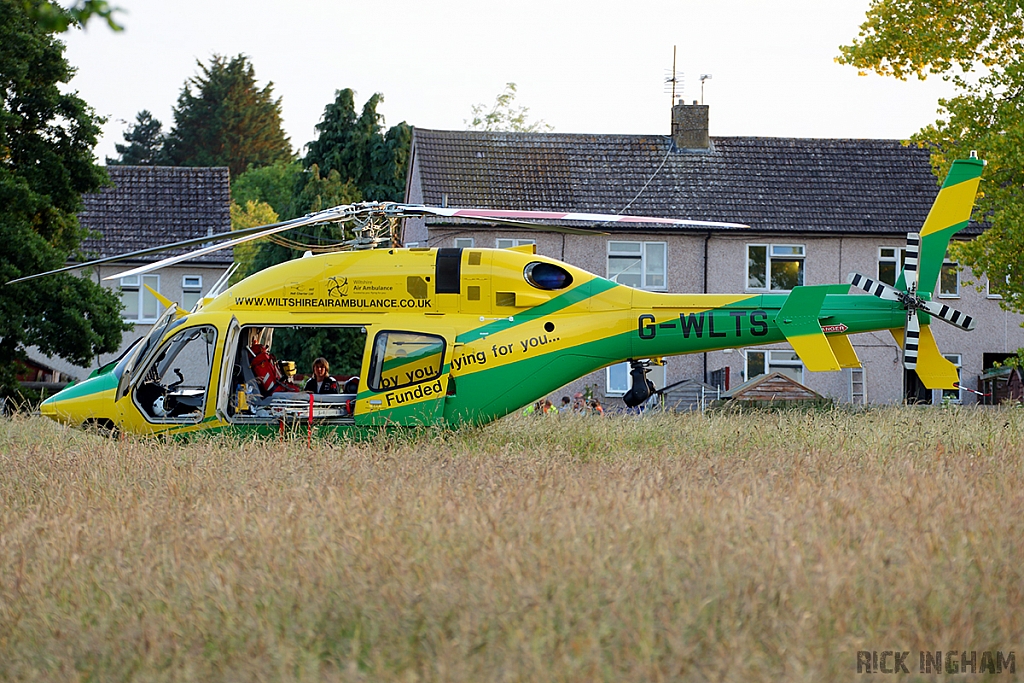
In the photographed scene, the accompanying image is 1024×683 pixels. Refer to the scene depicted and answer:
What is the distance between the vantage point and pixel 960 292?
35.8m

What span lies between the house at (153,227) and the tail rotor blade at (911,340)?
95.5 ft

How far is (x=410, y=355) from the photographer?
13.1 m

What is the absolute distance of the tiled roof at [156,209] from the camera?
3938 cm

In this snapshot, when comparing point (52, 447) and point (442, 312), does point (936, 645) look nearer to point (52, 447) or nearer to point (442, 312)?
point (442, 312)

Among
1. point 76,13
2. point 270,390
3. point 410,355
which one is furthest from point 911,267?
point 76,13

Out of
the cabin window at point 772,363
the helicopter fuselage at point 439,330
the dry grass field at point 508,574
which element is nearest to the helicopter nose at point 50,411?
the helicopter fuselage at point 439,330

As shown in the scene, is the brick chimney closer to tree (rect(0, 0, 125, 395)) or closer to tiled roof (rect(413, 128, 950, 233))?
tiled roof (rect(413, 128, 950, 233))

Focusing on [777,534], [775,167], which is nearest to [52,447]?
[777,534]

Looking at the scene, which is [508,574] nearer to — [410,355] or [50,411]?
[410,355]

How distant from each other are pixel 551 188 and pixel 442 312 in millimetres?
22608

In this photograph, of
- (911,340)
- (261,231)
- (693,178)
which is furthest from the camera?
(693,178)

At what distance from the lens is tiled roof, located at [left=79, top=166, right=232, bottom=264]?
1550 inches

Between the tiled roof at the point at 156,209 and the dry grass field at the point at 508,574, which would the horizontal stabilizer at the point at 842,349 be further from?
the tiled roof at the point at 156,209

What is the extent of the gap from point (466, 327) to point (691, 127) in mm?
25684
